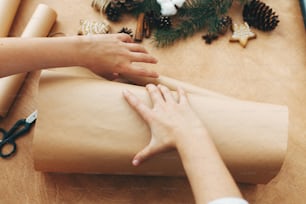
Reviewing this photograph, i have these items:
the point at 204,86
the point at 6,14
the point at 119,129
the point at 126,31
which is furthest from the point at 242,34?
the point at 6,14

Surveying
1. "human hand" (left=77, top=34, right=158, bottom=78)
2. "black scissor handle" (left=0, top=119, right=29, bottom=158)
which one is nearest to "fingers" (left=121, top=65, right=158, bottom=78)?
"human hand" (left=77, top=34, right=158, bottom=78)

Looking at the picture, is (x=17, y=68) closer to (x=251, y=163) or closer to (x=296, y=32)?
(x=251, y=163)

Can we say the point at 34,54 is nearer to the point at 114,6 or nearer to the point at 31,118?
the point at 31,118

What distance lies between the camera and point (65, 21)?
2.84 ft

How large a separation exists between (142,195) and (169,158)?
11 cm

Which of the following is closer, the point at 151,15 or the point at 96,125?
the point at 96,125

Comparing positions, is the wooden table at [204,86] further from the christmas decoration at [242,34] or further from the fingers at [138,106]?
the fingers at [138,106]

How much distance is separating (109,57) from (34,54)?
0.41 ft

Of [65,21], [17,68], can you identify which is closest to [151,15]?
[65,21]

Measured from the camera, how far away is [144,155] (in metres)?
0.61

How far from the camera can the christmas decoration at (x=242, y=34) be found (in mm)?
824

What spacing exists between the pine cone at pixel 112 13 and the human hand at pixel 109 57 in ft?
0.52

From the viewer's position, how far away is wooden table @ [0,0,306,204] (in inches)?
27.7

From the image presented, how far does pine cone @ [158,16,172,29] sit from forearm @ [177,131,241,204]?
12.6 inches
